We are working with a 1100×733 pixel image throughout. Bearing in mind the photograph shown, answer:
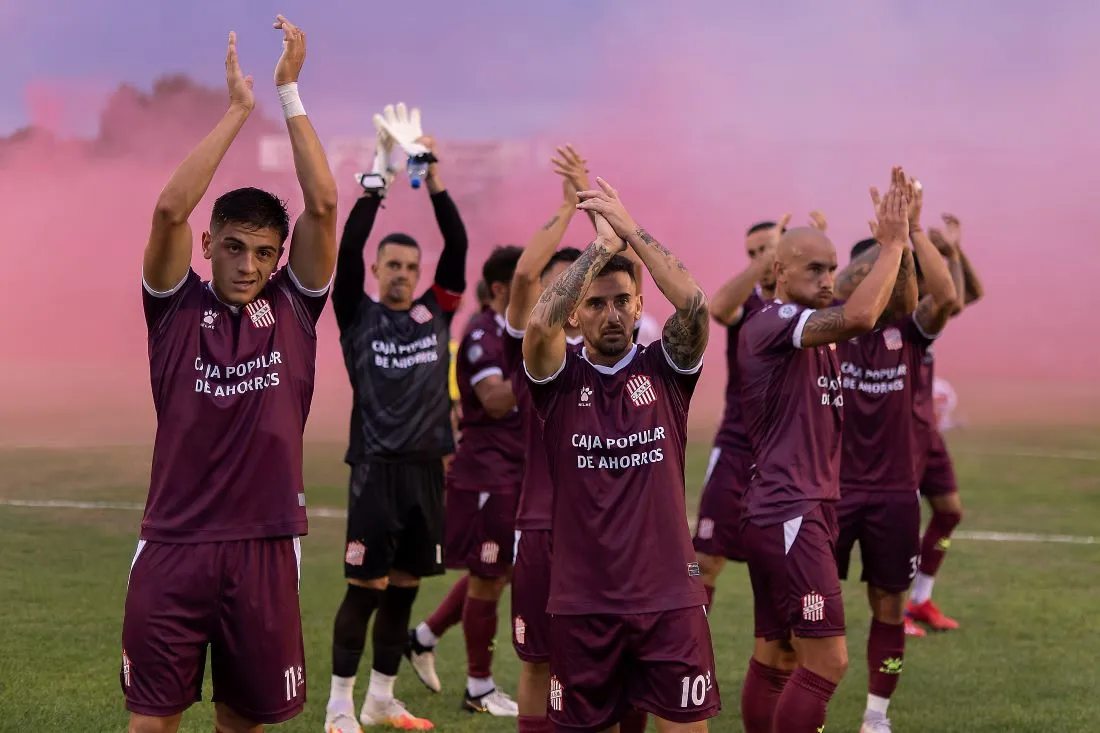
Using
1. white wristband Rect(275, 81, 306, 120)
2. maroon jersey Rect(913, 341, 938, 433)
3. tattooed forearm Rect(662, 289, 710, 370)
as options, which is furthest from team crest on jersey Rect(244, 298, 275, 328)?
maroon jersey Rect(913, 341, 938, 433)

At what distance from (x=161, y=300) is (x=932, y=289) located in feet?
13.3

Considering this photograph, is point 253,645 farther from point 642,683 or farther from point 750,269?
point 750,269

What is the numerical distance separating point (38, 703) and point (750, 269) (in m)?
4.54

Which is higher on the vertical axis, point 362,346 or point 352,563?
point 362,346

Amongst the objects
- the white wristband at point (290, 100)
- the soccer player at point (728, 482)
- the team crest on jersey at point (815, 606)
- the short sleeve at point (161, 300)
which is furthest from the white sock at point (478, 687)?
the white wristband at point (290, 100)

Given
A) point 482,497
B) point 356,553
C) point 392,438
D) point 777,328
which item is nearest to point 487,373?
point 392,438

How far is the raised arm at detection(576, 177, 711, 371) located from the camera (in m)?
4.34

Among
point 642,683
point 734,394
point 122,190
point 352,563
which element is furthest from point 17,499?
point 642,683

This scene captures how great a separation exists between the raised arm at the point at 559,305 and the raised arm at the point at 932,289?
2692 mm

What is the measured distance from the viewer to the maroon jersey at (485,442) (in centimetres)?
738

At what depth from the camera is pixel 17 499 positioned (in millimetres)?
11086

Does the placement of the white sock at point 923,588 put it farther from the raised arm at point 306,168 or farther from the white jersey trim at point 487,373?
the raised arm at point 306,168

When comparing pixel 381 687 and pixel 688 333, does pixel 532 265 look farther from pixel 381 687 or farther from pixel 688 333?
pixel 381 687

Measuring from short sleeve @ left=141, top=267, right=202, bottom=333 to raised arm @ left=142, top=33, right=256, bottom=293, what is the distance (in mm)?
21
